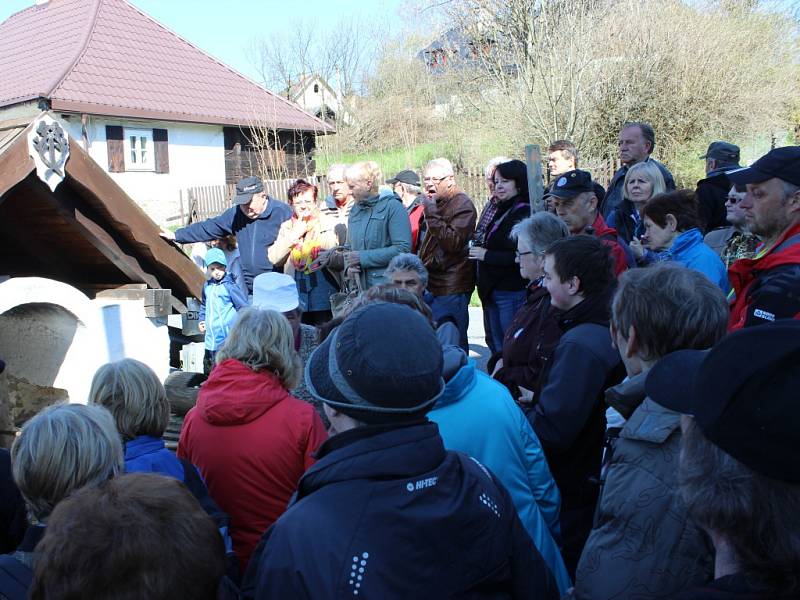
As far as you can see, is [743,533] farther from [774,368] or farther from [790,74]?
[790,74]

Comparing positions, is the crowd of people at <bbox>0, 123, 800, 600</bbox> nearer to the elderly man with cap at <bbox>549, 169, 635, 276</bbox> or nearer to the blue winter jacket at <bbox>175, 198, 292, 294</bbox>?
the elderly man with cap at <bbox>549, 169, 635, 276</bbox>

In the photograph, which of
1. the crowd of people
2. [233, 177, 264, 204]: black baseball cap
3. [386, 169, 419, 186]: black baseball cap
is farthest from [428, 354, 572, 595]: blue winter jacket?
[386, 169, 419, 186]: black baseball cap

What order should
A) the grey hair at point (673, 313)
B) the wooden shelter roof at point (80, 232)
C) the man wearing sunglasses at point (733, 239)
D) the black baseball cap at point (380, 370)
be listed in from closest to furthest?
the black baseball cap at point (380, 370), the grey hair at point (673, 313), the man wearing sunglasses at point (733, 239), the wooden shelter roof at point (80, 232)

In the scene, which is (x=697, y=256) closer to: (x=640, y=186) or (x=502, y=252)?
(x=640, y=186)

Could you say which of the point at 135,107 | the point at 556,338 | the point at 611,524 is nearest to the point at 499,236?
the point at 556,338

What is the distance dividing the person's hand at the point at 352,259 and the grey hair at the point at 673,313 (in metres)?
3.54

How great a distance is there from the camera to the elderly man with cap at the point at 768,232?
2.73 m

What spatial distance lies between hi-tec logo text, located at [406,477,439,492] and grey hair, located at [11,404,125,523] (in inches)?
36.9

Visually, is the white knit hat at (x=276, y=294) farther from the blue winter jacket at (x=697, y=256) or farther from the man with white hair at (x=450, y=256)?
the blue winter jacket at (x=697, y=256)

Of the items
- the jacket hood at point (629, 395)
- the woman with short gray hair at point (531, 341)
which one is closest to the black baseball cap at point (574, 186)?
the woman with short gray hair at point (531, 341)

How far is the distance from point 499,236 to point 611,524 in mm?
3818

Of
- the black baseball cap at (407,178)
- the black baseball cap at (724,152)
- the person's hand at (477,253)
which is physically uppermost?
the black baseball cap at (724,152)

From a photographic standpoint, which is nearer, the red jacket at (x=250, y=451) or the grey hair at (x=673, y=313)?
the grey hair at (x=673, y=313)

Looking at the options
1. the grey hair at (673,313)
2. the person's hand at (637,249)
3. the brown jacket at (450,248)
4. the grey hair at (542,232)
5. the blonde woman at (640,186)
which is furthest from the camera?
the brown jacket at (450,248)
